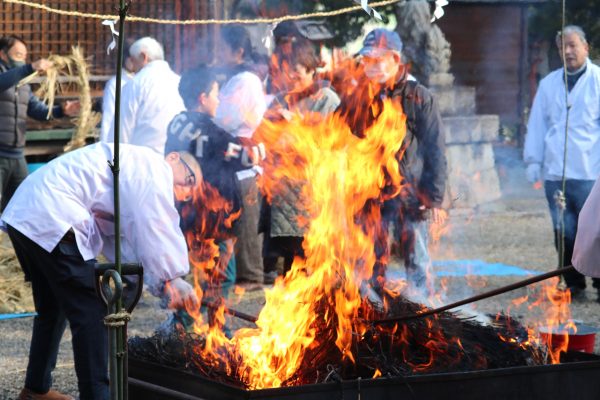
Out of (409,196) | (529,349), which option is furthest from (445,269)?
(529,349)

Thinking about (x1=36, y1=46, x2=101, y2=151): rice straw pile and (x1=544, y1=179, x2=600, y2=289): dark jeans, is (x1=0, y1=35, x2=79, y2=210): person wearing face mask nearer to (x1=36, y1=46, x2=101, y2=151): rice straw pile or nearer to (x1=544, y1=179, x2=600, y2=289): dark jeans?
(x1=36, y1=46, x2=101, y2=151): rice straw pile

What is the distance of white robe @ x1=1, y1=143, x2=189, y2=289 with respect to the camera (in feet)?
16.1

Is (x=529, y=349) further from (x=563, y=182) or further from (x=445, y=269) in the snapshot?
(x=445, y=269)

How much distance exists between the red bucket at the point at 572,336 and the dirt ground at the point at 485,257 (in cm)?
137

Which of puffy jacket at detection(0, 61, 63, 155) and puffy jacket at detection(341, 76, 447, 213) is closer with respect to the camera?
puffy jacket at detection(341, 76, 447, 213)

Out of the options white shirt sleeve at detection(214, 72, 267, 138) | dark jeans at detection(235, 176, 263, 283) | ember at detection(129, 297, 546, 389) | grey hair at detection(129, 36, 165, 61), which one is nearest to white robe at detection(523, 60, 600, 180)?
dark jeans at detection(235, 176, 263, 283)

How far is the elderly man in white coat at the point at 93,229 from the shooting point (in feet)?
16.2

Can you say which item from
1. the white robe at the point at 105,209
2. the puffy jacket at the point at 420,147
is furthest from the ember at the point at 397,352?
the puffy jacket at the point at 420,147

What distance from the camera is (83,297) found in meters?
5.09

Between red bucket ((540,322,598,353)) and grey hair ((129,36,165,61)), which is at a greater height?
grey hair ((129,36,165,61))

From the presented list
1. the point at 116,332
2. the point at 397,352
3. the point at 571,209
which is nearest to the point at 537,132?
the point at 571,209

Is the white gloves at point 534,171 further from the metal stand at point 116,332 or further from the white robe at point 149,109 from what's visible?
the metal stand at point 116,332

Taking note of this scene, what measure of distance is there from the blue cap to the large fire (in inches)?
29.6

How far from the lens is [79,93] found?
36.5 ft
